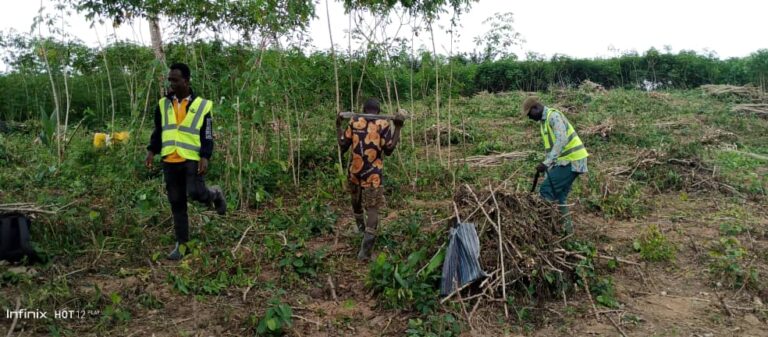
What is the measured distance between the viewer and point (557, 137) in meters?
5.67

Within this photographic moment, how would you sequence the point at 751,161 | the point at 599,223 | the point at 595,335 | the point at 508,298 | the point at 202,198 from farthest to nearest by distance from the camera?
the point at 751,161 < the point at 599,223 < the point at 202,198 < the point at 508,298 < the point at 595,335

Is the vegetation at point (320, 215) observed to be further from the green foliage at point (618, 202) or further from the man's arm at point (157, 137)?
the man's arm at point (157, 137)

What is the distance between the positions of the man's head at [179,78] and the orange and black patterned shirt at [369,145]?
1.41 m

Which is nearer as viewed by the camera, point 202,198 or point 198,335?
point 198,335

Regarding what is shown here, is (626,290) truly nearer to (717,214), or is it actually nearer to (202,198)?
(717,214)

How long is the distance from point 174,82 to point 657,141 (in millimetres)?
9458

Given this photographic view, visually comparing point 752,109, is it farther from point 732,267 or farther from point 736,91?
point 732,267

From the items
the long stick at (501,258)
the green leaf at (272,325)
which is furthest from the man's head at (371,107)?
the green leaf at (272,325)

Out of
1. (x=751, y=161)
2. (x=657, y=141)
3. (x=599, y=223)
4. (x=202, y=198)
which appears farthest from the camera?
(x=657, y=141)

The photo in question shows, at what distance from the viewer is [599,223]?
6.81 m

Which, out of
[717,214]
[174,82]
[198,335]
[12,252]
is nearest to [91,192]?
[12,252]

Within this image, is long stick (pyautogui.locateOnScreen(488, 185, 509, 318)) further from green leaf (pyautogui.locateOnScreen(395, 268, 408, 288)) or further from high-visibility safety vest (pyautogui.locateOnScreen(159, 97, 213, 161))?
high-visibility safety vest (pyautogui.locateOnScreen(159, 97, 213, 161))

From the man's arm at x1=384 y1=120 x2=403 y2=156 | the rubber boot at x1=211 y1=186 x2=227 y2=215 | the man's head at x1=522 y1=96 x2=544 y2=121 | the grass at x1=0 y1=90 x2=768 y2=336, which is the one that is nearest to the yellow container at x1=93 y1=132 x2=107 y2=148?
the grass at x1=0 y1=90 x2=768 y2=336

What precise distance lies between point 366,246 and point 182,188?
1663mm
